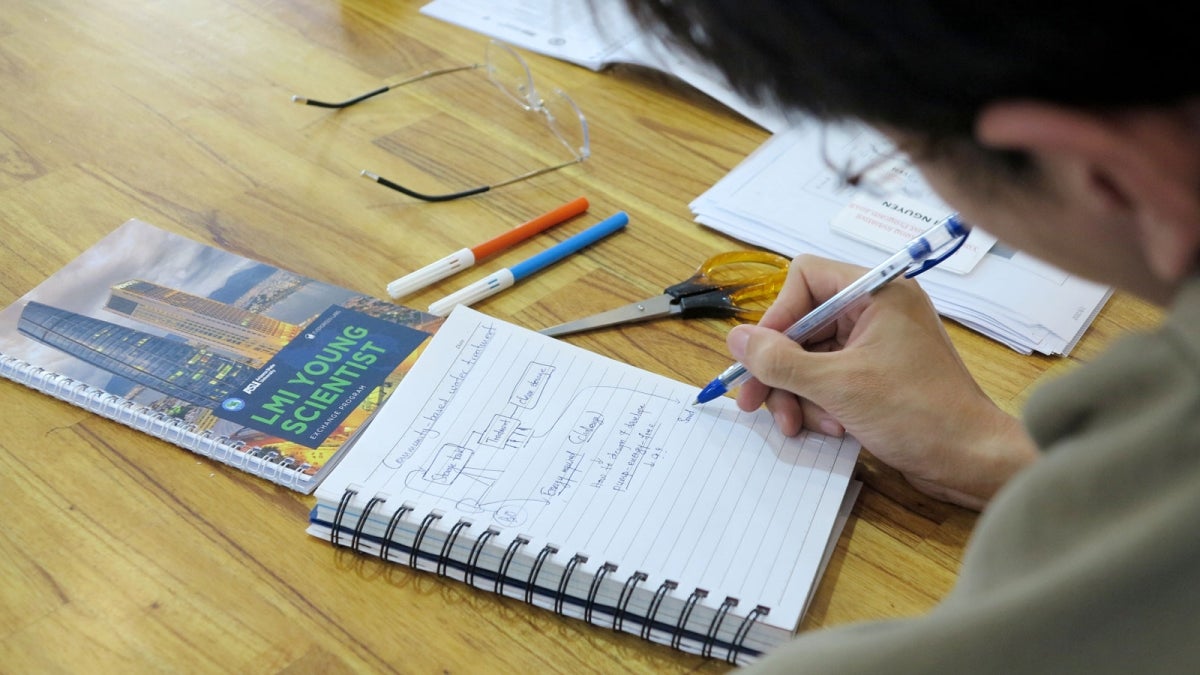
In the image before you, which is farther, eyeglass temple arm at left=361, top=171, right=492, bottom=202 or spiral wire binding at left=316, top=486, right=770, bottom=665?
eyeglass temple arm at left=361, top=171, right=492, bottom=202

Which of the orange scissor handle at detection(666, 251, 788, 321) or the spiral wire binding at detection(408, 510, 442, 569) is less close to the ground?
the spiral wire binding at detection(408, 510, 442, 569)

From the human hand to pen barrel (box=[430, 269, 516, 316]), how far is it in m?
0.24

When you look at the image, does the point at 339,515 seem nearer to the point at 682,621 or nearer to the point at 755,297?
the point at 682,621

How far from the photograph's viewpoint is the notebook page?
2.62 ft

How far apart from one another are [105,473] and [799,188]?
2.33 ft

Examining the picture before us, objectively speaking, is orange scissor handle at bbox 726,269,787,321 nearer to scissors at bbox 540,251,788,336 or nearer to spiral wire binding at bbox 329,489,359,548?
scissors at bbox 540,251,788,336

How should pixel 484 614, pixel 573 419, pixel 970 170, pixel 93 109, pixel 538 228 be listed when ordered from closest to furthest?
pixel 970 170 < pixel 484 614 < pixel 573 419 < pixel 538 228 < pixel 93 109

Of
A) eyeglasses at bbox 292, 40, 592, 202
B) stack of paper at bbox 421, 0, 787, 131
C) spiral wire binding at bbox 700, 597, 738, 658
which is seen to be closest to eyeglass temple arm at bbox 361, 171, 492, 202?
eyeglasses at bbox 292, 40, 592, 202

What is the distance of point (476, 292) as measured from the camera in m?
1.05

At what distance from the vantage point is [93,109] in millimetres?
1304

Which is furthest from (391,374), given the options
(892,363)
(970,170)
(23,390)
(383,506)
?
(970,170)

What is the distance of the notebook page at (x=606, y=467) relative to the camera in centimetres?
80

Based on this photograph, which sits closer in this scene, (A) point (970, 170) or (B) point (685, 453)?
(A) point (970, 170)

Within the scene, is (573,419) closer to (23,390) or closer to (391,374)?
(391,374)
